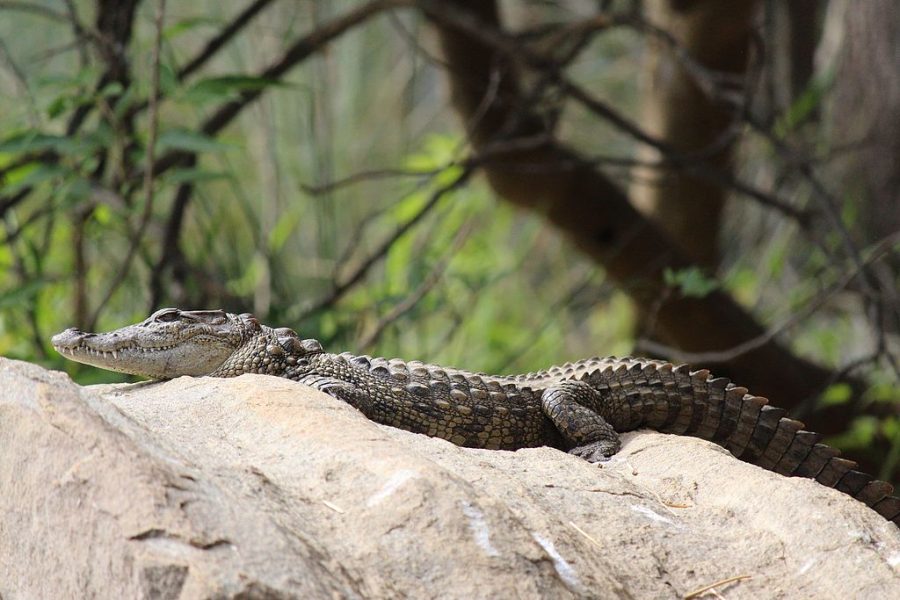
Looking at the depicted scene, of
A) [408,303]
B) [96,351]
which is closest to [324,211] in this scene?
[408,303]

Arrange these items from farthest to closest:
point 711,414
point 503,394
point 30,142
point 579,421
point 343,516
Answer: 1. point 30,142
2. point 711,414
3. point 503,394
4. point 579,421
5. point 343,516

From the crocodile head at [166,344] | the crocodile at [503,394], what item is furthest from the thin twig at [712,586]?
the crocodile head at [166,344]

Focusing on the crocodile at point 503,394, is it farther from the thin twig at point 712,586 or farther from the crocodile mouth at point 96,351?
the thin twig at point 712,586

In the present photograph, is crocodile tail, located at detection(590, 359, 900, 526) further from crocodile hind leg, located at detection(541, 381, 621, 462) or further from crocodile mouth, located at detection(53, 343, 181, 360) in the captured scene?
crocodile mouth, located at detection(53, 343, 181, 360)

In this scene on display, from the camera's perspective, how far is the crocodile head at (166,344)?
4172 millimetres

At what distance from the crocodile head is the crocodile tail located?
158 cm

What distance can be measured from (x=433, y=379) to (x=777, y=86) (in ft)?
27.6

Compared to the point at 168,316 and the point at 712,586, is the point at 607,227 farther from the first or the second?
the point at 712,586

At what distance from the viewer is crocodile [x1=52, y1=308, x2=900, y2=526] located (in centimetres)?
421

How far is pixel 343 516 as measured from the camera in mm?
2734

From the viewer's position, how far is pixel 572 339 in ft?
37.1

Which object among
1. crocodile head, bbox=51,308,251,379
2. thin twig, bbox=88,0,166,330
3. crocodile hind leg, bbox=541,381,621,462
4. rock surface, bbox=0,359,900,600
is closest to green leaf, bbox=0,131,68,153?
thin twig, bbox=88,0,166,330

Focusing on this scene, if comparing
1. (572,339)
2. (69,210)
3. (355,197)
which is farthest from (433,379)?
(355,197)

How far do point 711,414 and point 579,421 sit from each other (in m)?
0.66
